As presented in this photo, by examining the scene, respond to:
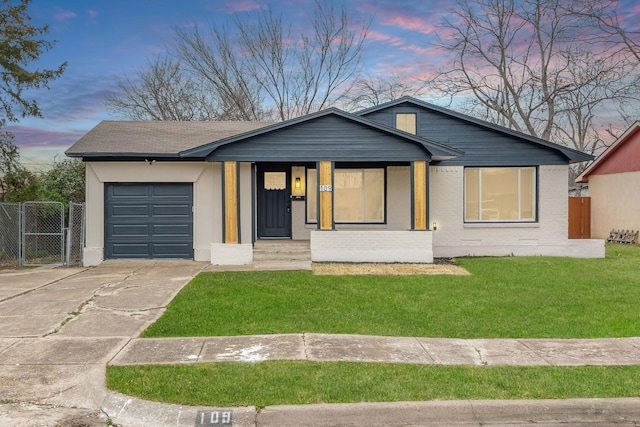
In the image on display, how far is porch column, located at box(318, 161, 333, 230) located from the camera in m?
14.6

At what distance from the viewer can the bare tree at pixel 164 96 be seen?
111ft

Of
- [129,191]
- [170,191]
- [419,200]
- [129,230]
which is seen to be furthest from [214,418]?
[129,191]

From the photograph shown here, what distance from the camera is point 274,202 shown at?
1653cm

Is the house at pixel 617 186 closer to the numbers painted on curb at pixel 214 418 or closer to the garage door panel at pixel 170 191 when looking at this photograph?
the garage door panel at pixel 170 191

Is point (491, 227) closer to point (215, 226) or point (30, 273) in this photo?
point (215, 226)

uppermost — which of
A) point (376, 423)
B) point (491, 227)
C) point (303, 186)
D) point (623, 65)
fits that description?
point (623, 65)

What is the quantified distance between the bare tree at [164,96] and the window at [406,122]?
19700mm

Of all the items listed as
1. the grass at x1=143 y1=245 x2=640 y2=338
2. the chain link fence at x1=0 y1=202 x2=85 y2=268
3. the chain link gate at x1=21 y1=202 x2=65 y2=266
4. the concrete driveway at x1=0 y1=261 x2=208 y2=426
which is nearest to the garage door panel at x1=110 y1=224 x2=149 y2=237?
the chain link fence at x1=0 y1=202 x2=85 y2=268

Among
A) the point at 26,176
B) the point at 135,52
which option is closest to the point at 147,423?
the point at 26,176

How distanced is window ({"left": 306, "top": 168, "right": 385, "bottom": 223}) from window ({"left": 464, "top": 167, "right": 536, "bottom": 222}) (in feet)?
9.39

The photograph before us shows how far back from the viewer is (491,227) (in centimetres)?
1650

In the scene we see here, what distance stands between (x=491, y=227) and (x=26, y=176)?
52.6 feet

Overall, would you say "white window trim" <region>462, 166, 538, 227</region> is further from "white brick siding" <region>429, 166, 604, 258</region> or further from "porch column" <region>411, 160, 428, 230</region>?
"porch column" <region>411, 160, 428, 230</region>

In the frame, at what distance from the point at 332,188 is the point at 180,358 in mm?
9208
